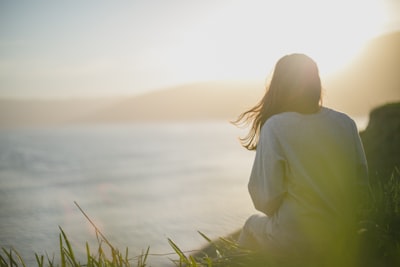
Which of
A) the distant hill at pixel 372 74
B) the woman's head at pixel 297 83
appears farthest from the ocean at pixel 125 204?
the distant hill at pixel 372 74

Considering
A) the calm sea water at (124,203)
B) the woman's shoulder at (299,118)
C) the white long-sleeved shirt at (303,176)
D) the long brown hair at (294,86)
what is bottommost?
the calm sea water at (124,203)

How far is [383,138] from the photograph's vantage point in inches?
307

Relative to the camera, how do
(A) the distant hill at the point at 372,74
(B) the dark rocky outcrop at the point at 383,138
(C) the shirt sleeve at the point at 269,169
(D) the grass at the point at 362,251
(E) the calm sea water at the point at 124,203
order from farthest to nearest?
(A) the distant hill at the point at 372,74, (E) the calm sea water at the point at 124,203, (B) the dark rocky outcrop at the point at 383,138, (C) the shirt sleeve at the point at 269,169, (D) the grass at the point at 362,251

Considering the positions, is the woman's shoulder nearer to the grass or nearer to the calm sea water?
the grass

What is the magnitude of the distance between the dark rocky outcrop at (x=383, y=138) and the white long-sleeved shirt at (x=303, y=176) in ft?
13.2

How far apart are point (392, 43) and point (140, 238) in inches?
4510

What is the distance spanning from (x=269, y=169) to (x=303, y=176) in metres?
0.24

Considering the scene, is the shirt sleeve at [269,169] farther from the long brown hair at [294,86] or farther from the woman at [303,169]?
the long brown hair at [294,86]

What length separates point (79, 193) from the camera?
1672cm

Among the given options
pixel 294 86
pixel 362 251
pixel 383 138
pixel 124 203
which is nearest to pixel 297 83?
pixel 294 86

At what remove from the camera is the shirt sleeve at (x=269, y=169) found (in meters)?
3.17

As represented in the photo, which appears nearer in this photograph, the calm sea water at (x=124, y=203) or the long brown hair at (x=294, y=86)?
the long brown hair at (x=294, y=86)

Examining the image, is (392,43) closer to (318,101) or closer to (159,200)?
(159,200)

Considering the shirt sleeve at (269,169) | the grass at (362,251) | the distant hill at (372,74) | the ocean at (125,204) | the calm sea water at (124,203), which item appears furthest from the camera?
the distant hill at (372,74)
